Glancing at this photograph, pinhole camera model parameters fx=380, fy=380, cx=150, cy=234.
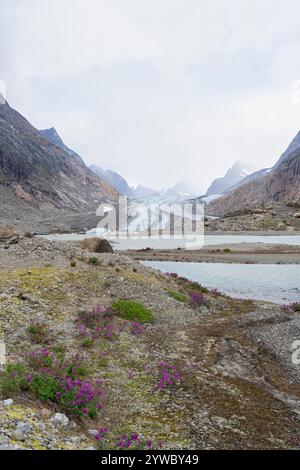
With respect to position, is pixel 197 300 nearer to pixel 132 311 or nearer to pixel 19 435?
pixel 132 311

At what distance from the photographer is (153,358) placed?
17.4 m

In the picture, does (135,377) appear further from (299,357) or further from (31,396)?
(299,357)

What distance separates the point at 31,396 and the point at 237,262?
55856mm

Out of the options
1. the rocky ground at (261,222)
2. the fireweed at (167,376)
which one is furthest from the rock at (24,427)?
the rocky ground at (261,222)

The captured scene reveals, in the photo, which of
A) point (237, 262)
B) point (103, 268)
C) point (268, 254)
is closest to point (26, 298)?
point (103, 268)

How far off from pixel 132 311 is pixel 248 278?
95.1 feet

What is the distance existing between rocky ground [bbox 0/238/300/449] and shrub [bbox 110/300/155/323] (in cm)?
57

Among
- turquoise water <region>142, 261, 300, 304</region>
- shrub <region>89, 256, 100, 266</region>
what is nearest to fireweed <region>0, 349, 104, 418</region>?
shrub <region>89, 256, 100, 266</region>

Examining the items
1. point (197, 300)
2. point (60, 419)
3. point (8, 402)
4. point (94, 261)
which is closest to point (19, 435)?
point (8, 402)

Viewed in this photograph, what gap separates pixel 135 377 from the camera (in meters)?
A: 15.2

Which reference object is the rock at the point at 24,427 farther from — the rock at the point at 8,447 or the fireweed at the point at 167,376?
the fireweed at the point at 167,376
